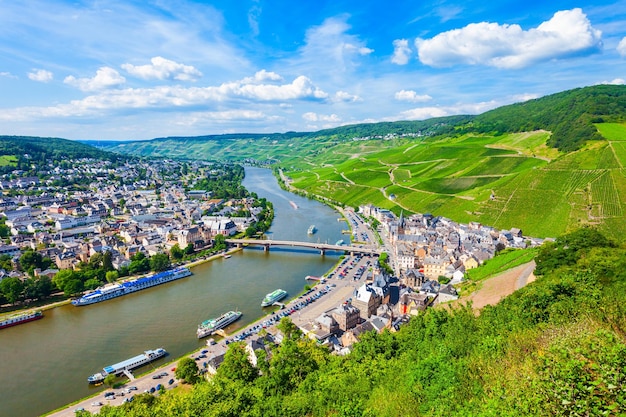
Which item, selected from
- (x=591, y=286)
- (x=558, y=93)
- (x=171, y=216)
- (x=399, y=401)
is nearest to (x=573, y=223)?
(x=591, y=286)

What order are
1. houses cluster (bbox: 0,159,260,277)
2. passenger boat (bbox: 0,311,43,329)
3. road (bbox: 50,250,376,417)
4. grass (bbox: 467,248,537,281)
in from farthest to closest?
houses cluster (bbox: 0,159,260,277) → grass (bbox: 467,248,537,281) → passenger boat (bbox: 0,311,43,329) → road (bbox: 50,250,376,417)

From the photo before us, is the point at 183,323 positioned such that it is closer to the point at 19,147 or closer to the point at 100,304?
the point at 100,304

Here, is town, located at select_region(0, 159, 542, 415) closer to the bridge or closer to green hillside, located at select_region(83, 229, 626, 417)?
the bridge

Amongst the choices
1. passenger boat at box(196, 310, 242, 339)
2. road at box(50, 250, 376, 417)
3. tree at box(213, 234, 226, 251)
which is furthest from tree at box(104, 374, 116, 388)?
tree at box(213, 234, 226, 251)

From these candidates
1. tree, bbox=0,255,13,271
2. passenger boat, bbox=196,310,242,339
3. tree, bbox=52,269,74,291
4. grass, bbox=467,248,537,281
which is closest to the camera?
passenger boat, bbox=196,310,242,339

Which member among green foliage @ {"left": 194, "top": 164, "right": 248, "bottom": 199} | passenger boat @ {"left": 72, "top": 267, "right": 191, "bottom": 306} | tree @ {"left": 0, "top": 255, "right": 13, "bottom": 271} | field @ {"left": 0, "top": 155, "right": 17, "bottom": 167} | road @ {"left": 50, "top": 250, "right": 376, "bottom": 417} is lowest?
road @ {"left": 50, "top": 250, "right": 376, "bottom": 417}

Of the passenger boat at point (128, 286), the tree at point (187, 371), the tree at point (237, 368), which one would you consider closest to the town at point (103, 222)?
the passenger boat at point (128, 286)
